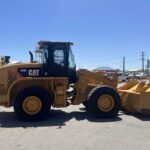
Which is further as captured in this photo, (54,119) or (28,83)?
(28,83)

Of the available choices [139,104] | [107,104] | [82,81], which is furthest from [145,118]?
[82,81]

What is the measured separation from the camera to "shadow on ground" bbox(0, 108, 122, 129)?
38.3 ft

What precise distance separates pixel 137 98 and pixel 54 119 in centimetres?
304

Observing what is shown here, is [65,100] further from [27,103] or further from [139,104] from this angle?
[139,104]

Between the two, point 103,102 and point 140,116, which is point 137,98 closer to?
point 140,116

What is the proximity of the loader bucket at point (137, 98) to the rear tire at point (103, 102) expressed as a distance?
26.3 inches

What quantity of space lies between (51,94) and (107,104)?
6.69 feet

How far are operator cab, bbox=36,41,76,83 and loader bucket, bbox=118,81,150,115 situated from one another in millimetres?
2379

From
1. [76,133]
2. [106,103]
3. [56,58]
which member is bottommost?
[76,133]

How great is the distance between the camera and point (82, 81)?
1361 cm

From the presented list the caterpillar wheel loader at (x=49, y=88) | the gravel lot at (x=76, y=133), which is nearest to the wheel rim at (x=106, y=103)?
the caterpillar wheel loader at (x=49, y=88)

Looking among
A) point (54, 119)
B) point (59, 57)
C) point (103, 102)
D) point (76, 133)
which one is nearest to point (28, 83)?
point (59, 57)

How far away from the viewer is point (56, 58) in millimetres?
13273

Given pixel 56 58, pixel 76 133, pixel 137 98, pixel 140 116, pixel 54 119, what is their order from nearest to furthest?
pixel 76 133 → pixel 54 119 → pixel 137 98 → pixel 140 116 → pixel 56 58
